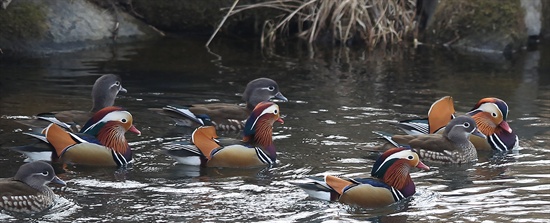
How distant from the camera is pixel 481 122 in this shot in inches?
456

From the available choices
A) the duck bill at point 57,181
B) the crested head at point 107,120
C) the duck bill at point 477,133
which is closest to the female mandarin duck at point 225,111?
the crested head at point 107,120

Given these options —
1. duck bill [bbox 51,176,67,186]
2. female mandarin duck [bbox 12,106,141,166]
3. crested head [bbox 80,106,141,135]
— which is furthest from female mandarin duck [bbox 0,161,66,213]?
crested head [bbox 80,106,141,135]

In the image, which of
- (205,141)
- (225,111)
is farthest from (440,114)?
(205,141)

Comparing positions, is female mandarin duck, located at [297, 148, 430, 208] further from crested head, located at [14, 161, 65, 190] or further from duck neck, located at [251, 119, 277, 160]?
crested head, located at [14, 161, 65, 190]

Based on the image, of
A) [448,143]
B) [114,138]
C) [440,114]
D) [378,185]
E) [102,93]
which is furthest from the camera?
[102,93]

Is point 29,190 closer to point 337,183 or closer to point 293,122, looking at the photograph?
point 337,183

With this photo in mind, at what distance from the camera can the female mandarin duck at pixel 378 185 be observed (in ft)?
29.3

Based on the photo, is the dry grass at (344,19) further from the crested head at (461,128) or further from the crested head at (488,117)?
the crested head at (461,128)

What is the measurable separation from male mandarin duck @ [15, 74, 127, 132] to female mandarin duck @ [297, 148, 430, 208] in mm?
3121

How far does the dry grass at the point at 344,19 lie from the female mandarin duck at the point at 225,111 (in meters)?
5.04

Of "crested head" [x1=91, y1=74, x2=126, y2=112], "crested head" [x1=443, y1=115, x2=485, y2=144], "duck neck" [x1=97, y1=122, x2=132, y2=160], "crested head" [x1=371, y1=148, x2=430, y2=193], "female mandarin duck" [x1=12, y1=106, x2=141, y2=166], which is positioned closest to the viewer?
"crested head" [x1=371, y1=148, x2=430, y2=193]

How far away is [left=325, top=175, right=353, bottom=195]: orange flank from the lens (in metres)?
8.94

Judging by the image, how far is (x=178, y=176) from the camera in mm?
9891

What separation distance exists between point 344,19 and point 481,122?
6343 millimetres
